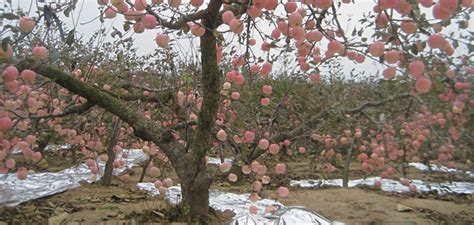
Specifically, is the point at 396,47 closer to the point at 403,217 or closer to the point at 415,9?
the point at 415,9

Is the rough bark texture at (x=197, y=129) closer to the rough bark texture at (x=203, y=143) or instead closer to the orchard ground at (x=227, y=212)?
the rough bark texture at (x=203, y=143)

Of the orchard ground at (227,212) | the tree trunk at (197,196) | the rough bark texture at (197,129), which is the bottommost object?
the orchard ground at (227,212)

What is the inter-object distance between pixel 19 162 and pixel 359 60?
4639 mm

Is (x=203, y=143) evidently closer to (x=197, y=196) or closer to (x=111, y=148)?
(x=197, y=196)

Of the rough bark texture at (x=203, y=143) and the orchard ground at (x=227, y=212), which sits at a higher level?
the rough bark texture at (x=203, y=143)

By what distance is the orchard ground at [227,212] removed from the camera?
11.4 feet

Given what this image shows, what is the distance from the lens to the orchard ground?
3.46 m

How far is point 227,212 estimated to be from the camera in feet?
12.1

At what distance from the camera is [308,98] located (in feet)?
21.4

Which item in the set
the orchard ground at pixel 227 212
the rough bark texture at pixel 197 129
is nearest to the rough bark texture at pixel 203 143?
the rough bark texture at pixel 197 129

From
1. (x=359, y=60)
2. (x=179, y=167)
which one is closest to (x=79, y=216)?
(x=179, y=167)

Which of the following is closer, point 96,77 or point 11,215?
point 11,215

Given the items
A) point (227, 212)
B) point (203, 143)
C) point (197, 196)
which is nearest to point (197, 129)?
point (203, 143)

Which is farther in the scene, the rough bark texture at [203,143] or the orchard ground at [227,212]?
the orchard ground at [227,212]
